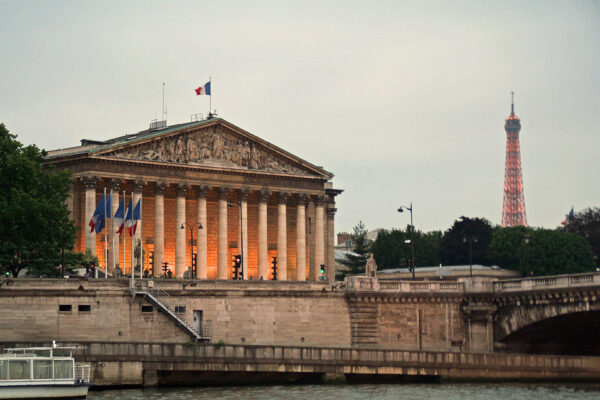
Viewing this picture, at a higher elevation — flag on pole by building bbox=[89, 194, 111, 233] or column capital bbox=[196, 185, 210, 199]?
column capital bbox=[196, 185, 210, 199]

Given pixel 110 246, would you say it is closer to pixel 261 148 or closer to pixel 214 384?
pixel 261 148

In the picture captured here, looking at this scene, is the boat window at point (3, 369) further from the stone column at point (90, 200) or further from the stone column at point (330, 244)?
the stone column at point (330, 244)

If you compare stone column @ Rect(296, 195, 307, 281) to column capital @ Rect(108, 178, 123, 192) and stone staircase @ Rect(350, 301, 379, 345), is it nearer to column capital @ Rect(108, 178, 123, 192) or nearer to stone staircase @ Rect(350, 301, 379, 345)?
column capital @ Rect(108, 178, 123, 192)

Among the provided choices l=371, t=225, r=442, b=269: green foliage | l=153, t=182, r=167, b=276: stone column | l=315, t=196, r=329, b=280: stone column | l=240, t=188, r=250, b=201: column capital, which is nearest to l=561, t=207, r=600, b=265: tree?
l=371, t=225, r=442, b=269: green foliage

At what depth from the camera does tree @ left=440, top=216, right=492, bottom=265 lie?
165 meters

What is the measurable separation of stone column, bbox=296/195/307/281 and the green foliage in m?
42.0

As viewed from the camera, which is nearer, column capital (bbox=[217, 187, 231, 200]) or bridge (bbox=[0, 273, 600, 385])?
bridge (bbox=[0, 273, 600, 385])

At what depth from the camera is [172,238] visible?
407ft

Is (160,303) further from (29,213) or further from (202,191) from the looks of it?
(202,191)

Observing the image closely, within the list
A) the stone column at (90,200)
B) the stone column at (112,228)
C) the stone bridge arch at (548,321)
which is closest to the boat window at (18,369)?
the stone bridge arch at (548,321)

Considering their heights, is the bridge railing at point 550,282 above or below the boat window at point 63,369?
above

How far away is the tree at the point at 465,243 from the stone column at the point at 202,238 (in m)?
49.3

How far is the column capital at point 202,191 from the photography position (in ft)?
399

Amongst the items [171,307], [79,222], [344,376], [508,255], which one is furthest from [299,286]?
[508,255]
